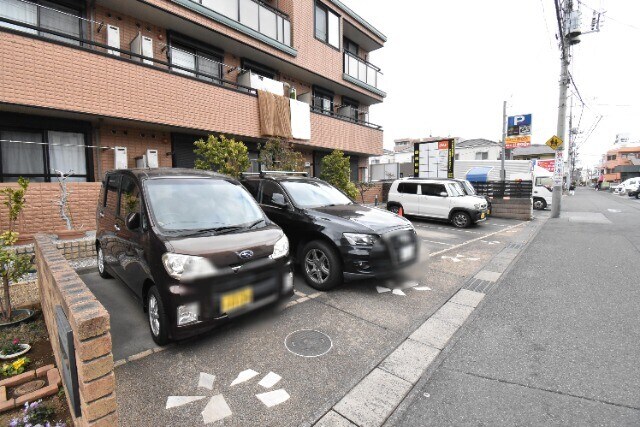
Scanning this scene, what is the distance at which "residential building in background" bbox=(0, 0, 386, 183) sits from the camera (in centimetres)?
643

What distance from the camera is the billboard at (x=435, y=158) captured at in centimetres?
1358

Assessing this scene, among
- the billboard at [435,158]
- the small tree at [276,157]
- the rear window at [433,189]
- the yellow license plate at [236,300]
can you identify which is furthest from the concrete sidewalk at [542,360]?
the billboard at [435,158]

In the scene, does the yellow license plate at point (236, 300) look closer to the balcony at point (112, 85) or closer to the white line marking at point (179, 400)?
the white line marking at point (179, 400)

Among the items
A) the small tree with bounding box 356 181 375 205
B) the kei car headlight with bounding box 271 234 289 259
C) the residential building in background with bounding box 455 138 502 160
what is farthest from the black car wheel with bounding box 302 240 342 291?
the residential building in background with bounding box 455 138 502 160

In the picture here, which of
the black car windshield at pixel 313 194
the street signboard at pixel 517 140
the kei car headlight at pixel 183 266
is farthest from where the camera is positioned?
the street signboard at pixel 517 140

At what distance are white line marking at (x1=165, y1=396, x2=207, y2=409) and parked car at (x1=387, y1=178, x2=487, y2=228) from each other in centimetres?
1020

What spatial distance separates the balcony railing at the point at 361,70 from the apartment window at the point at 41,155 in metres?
11.3

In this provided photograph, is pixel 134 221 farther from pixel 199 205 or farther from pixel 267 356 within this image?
pixel 267 356

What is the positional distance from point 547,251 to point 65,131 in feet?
39.1

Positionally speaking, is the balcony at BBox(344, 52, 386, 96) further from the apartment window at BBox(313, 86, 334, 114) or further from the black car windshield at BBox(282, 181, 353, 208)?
the black car windshield at BBox(282, 181, 353, 208)

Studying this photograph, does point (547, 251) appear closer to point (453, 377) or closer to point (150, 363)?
point (453, 377)

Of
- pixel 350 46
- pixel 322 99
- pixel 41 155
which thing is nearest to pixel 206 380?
pixel 41 155

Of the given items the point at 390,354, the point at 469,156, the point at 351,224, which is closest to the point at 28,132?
the point at 351,224

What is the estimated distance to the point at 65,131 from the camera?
24.5 ft
